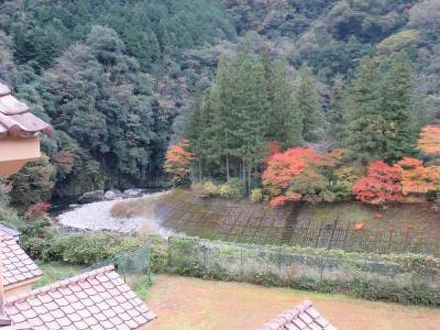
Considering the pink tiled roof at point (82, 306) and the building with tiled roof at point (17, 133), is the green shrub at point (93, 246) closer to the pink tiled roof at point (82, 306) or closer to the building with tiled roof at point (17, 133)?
the pink tiled roof at point (82, 306)

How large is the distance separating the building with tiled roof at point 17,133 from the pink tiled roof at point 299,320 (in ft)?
7.71

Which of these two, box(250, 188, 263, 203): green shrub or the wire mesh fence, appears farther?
box(250, 188, 263, 203): green shrub

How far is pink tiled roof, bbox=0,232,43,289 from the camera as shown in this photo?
798 centimetres

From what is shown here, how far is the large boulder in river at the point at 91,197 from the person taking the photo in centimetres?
3622

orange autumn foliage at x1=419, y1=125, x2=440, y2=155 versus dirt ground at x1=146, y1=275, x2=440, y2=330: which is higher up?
orange autumn foliage at x1=419, y1=125, x2=440, y2=155

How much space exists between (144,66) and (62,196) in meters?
15.8

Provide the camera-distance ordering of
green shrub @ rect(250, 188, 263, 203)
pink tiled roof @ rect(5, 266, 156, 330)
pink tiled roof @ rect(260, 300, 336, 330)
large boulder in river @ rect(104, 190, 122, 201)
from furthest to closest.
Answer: large boulder in river @ rect(104, 190, 122, 201), green shrub @ rect(250, 188, 263, 203), pink tiled roof @ rect(260, 300, 336, 330), pink tiled roof @ rect(5, 266, 156, 330)

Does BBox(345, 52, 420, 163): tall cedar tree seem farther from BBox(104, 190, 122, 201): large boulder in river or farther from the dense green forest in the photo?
BBox(104, 190, 122, 201): large boulder in river

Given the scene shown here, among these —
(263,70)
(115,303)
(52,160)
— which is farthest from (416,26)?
(115,303)

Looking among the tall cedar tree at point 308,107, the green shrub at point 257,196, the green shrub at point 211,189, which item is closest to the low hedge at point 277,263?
the green shrub at point 257,196

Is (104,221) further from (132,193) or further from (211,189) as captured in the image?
(132,193)

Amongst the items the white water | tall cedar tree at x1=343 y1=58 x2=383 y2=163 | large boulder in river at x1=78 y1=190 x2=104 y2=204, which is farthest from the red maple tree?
large boulder in river at x1=78 y1=190 x2=104 y2=204

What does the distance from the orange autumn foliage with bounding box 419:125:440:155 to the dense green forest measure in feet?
4.30

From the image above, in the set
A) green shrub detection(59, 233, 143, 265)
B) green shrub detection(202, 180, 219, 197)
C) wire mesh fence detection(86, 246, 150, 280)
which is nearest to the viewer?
wire mesh fence detection(86, 246, 150, 280)
